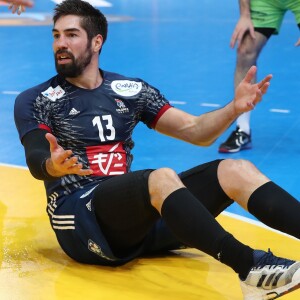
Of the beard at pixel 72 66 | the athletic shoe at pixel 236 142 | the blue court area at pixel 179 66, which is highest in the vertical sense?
the beard at pixel 72 66

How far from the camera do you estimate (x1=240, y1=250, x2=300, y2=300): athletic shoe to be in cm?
360

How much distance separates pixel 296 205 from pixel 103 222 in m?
0.94

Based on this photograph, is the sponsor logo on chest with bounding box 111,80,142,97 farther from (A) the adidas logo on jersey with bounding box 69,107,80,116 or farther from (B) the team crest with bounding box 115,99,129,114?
(A) the adidas logo on jersey with bounding box 69,107,80,116

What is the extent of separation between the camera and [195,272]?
14.2 feet

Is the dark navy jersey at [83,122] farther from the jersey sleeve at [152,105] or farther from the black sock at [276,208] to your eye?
the black sock at [276,208]

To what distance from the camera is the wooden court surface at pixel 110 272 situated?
4059mm

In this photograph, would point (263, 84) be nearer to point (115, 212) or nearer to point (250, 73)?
point (250, 73)

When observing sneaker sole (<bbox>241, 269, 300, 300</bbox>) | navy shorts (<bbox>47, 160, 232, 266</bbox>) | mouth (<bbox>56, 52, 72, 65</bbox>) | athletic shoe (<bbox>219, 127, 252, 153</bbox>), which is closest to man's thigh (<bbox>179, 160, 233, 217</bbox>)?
navy shorts (<bbox>47, 160, 232, 266</bbox>)

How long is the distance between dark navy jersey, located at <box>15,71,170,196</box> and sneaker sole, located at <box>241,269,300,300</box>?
109 cm

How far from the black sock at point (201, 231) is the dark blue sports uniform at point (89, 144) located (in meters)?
0.25

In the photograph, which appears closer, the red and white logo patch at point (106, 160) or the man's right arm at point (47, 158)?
the man's right arm at point (47, 158)

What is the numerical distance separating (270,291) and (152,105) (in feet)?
4.90

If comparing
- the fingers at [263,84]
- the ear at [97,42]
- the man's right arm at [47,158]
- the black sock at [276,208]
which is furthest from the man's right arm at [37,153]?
the fingers at [263,84]

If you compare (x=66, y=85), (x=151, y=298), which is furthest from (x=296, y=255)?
(x=66, y=85)
